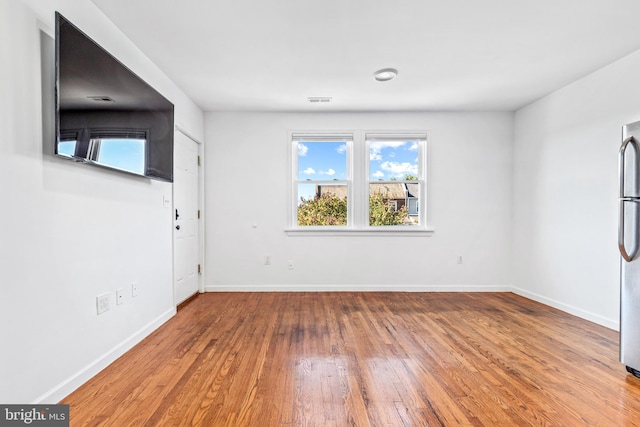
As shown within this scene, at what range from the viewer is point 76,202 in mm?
1985

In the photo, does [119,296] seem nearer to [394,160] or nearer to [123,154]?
[123,154]

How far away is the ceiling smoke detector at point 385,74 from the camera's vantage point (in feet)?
10.2

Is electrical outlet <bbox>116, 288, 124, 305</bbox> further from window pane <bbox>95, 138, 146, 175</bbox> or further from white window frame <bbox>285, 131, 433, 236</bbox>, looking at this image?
white window frame <bbox>285, 131, 433, 236</bbox>

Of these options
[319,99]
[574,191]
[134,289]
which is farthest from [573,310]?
[134,289]

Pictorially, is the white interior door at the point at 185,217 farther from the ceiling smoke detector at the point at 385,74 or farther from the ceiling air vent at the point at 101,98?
Answer: the ceiling smoke detector at the point at 385,74

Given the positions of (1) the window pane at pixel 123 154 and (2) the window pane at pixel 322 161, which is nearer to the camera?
(1) the window pane at pixel 123 154

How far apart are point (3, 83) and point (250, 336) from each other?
7.59 ft

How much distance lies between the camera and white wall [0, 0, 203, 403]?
154 centimetres

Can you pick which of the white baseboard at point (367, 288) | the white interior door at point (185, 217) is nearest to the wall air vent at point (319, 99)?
the white interior door at point (185, 217)

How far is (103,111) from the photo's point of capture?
2084 millimetres

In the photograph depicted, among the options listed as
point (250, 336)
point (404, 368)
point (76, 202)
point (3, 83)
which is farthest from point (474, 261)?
point (3, 83)

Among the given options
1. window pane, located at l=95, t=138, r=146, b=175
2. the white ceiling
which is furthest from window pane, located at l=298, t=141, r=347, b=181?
window pane, located at l=95, t=138, r=146, b=175

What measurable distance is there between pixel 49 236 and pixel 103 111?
0.86 metres

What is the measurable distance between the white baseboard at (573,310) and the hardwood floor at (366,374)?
11 centimetres
